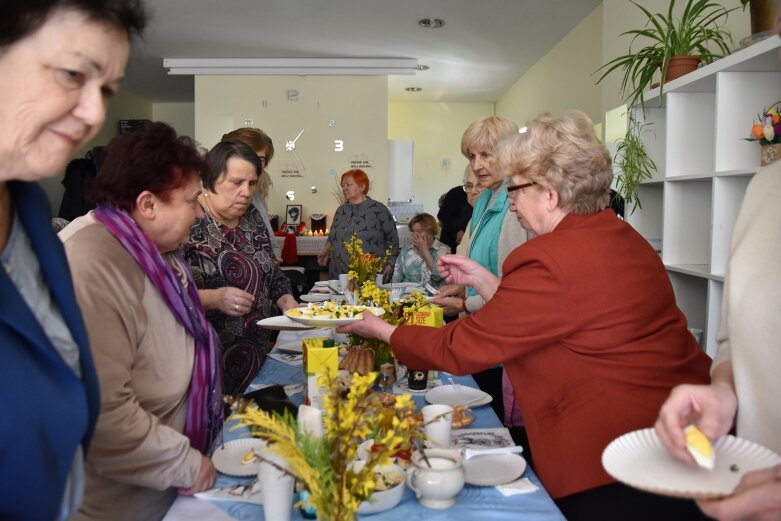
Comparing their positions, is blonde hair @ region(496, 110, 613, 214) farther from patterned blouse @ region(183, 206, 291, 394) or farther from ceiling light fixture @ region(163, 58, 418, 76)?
ceiling light fixture @ region(163, 58, 418, 76)

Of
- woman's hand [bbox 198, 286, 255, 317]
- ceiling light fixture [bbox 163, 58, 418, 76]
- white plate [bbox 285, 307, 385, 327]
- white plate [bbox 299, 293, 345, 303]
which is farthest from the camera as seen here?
ceiling light fixture [bbox 163, 58, 418, 76]

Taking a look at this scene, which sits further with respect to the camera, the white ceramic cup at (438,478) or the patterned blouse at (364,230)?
the patterned blouse at (364,230)

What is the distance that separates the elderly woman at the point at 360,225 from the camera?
526cm

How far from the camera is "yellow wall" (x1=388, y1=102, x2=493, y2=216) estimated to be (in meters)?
11.5

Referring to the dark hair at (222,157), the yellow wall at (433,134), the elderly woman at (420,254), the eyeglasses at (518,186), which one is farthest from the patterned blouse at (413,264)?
the yellow wall at (433,134)

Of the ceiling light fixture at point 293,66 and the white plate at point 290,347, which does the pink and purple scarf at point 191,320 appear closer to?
the white plate at point 290,347

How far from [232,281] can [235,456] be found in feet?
3.47

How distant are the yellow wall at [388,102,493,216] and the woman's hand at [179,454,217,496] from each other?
1027cm

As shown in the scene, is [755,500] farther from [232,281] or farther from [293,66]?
[293,66]

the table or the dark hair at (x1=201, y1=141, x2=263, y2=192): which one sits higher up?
the dark hair at (x1=201, y1=141, x2=263, y2=192)

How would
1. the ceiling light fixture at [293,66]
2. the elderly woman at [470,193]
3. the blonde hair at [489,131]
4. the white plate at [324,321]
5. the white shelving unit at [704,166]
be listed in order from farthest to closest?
the ceiling light fixture at [293,66]
the elderly woman at [470,193]
the blonde hair at [489,131]
the white shelving unit at [704,166]
the white plate at [324,321]

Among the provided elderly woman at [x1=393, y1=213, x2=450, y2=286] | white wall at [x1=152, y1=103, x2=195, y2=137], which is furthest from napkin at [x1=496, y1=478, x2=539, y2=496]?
white wall at [x1=152, y1=103, x2=195, y2=137]

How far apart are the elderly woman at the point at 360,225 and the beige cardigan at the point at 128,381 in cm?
366

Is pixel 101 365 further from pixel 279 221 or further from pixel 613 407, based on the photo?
pixel 279 221
